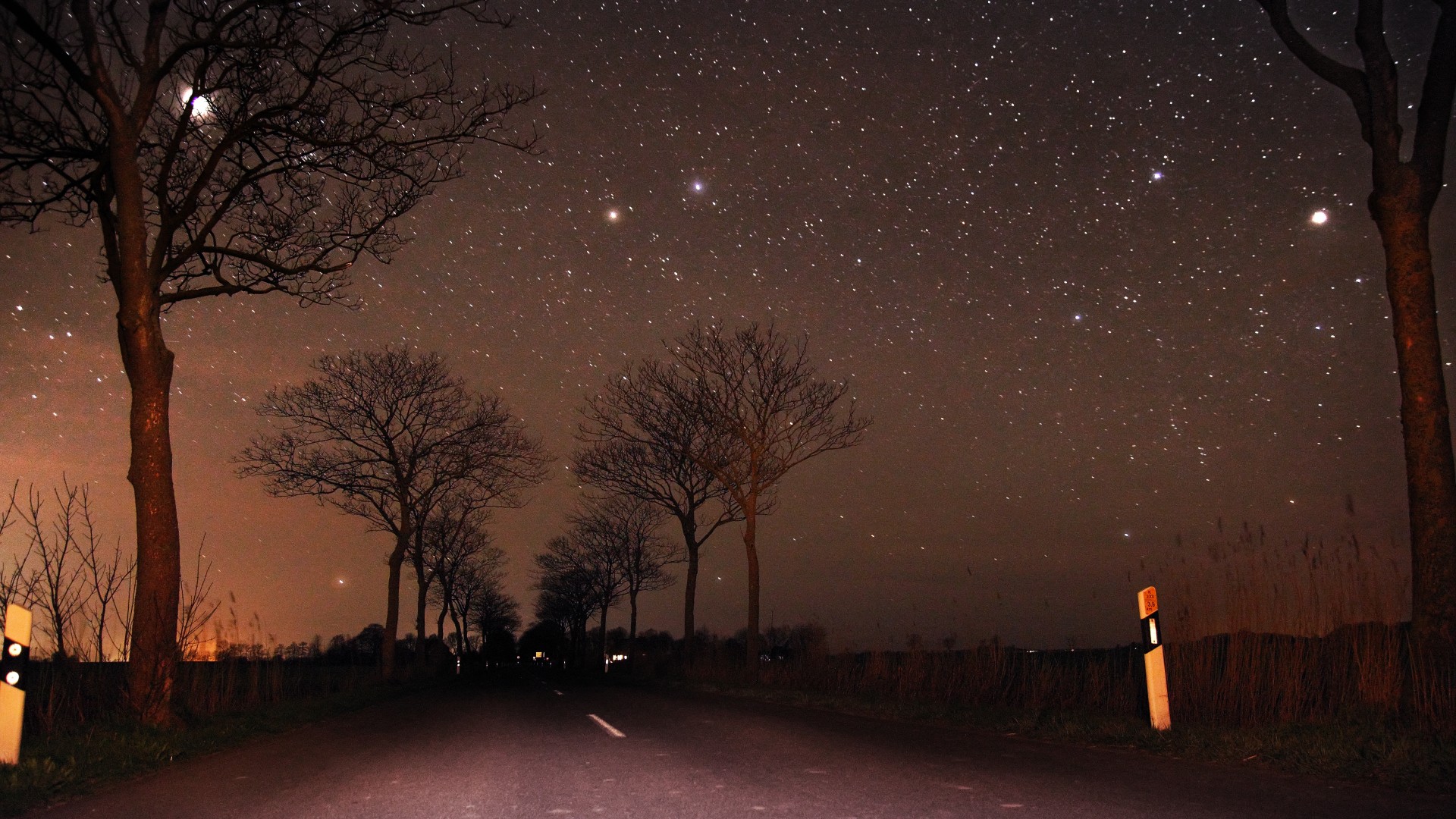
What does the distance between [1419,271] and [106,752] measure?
11287mm

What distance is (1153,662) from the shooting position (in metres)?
7.87

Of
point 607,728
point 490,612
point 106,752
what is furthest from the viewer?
point 490,612

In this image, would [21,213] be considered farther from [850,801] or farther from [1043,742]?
[1043,742]

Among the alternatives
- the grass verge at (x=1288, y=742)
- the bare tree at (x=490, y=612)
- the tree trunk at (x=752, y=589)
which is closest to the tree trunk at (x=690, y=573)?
the tree trunk at (x=752, y=589)

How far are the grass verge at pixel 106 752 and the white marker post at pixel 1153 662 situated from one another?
26.8 feet

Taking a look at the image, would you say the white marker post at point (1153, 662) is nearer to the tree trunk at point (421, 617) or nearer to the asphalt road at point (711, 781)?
the asphalt road at point (711, 781)

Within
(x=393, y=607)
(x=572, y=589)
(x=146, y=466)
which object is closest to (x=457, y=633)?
(x=572, y=589)

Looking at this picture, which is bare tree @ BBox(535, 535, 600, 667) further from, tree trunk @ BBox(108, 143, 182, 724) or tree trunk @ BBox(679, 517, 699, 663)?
tree trunk @ BBox(108, 143, 182, 724)

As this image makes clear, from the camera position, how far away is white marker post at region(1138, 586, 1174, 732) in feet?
25.5

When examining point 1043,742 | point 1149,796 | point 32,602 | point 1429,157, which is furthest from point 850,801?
point 32,602

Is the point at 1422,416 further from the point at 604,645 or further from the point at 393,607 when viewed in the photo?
the point at 604,645

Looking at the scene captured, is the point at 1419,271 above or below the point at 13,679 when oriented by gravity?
above

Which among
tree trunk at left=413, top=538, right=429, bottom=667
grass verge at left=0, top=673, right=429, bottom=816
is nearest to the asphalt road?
grass verge at left=0, top=673, right=429, bottom=816

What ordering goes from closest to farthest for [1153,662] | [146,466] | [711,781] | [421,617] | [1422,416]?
[711,781] → [1422,416] → [1153,662] → [146,466] → [421,617]
